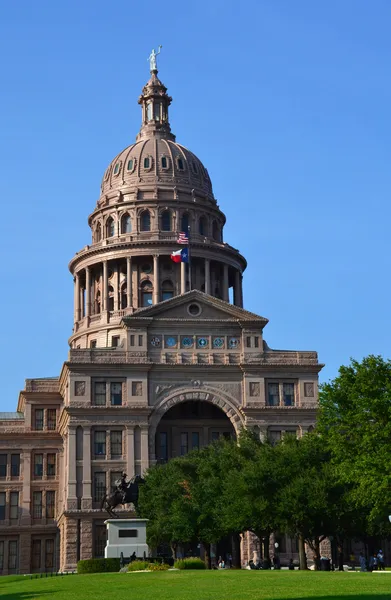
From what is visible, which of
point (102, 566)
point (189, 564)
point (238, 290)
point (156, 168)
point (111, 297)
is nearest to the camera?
point (102, 566)

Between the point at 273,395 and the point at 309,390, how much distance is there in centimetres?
351

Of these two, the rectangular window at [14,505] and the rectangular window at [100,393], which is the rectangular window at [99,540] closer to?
the rectangular window at [100,393]

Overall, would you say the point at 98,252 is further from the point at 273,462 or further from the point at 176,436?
the point at 273,462

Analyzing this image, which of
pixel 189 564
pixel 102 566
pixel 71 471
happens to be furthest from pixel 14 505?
pixel 102 566

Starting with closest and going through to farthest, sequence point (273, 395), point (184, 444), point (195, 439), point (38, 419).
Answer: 1. point (273, 395)
2. point (184, 444)
3. point (195, 439)
4. point (38, 419)

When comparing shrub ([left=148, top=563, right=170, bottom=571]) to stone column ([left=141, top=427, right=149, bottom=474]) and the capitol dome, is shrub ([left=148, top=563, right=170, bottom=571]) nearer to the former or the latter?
stone column ([left=141, top=427, right=149, bottom=474])

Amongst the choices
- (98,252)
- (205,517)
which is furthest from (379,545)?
(98,252)

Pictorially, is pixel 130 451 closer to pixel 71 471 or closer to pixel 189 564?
pixel 71 471

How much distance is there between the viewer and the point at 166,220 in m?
130

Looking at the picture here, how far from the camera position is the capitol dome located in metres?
133

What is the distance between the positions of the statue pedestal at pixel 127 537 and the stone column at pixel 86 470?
25.8m

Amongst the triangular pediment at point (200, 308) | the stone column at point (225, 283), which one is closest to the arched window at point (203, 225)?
the stone column at point (225, 283)

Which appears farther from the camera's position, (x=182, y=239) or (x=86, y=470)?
(x=182, y=239)

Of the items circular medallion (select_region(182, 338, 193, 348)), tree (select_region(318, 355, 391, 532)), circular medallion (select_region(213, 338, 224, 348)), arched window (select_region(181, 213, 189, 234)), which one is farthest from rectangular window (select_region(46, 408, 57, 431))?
tree (select_region(318, 355, 391, 532))
